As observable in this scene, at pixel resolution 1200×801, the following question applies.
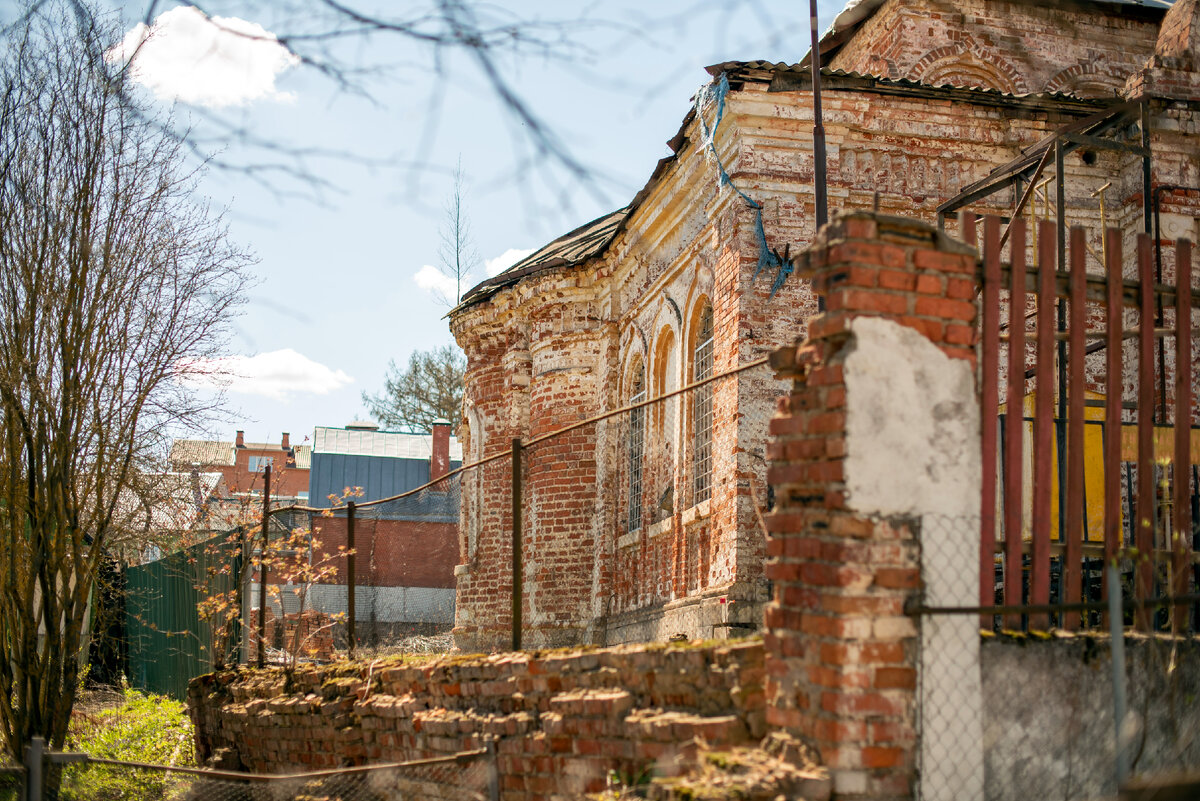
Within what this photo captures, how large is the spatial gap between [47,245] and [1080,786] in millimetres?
9145

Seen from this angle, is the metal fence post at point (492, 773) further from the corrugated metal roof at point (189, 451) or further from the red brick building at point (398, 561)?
the corrugated metal roof at point (189, 451)

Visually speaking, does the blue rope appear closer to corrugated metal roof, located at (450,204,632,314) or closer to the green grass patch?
corrugated metal roof, located at (450,204,632,314)

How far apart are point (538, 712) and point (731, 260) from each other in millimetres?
5669

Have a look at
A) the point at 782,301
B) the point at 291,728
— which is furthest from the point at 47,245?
the point at 782,301

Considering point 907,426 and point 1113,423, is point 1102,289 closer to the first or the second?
point 1113,423

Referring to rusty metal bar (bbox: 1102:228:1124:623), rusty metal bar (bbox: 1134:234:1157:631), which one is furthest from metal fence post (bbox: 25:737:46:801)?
rusty metal bar (bbox: 1134:234:1157:631)

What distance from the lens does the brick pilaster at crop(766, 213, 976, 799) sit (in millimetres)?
4441

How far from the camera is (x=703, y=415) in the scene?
39.1ft

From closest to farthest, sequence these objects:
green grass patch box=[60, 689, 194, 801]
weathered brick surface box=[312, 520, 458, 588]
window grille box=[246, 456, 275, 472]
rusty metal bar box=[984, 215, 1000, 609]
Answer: rusty metal bar box=[984, 215, 1000, 609]
green grass patch box=[60, 689, 194, 801]
weathered brick surface box=[312, 520, 458, 588]
window grille box=[246, 456, 275, 472]

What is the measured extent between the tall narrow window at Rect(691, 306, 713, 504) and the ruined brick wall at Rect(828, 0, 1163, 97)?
4961 mm

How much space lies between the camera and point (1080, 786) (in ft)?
15.5

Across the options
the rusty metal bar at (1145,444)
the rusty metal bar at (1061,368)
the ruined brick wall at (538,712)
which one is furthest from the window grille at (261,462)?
the rusty metal bar at (1145,444)

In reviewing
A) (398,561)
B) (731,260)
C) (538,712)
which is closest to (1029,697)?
(538,712)

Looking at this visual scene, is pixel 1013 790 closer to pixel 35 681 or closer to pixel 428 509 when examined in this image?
pixel 428 509
